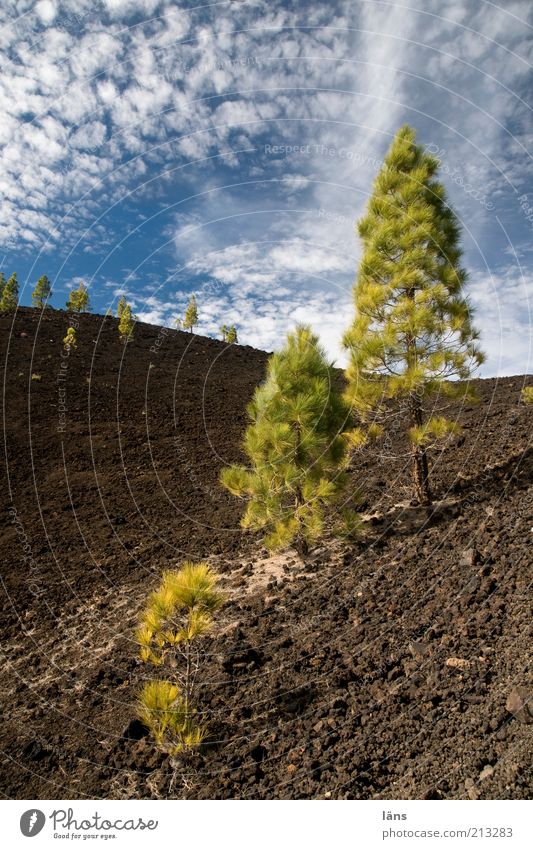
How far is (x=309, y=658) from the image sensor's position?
5750 millimetres

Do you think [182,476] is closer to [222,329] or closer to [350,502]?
[350,502]

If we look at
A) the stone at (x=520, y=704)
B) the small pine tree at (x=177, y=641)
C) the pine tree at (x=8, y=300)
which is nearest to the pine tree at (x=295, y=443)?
the small pine tree at (x=177, y=641)

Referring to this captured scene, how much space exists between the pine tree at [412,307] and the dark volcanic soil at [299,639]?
235cm

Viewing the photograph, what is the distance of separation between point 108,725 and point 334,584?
12.8 ft

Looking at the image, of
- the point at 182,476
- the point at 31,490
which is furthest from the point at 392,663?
the point at 31,490

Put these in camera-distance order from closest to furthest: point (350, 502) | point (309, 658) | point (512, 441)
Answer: point (309, 658) < point (350, 502) < point (512, 441)

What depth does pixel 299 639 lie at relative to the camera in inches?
246

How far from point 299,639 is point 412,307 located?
6.68 m

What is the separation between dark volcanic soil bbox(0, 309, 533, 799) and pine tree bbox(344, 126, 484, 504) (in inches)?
92.6

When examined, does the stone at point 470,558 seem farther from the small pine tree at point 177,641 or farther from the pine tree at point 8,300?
the pine tree at point 8,300

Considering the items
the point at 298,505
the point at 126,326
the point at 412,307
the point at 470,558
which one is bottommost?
the point at 470,558

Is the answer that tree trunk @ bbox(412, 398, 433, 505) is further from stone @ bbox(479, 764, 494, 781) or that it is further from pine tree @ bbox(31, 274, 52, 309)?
pine tree @ bbox(31, 274, 52, 309)

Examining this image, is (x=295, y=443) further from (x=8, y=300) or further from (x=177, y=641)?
(x=8, y=300)

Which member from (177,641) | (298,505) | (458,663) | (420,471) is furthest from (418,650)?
(420,471)
